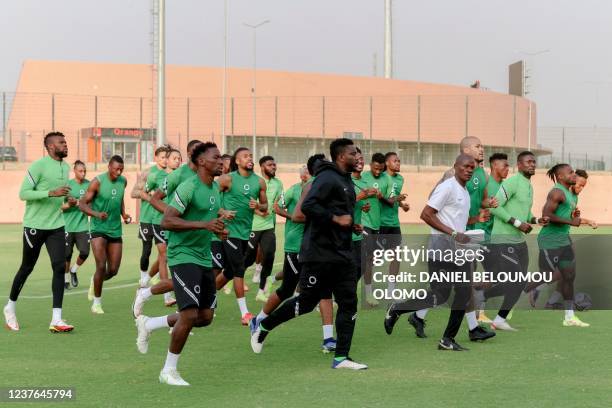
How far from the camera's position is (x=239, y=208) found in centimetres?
1203

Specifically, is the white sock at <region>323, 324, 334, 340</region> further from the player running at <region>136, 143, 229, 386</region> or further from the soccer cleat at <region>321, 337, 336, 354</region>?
the player running at <region>136, 143, 229, 386</region>

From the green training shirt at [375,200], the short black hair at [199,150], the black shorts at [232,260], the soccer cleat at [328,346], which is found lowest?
the soccer cleat at [328,346]

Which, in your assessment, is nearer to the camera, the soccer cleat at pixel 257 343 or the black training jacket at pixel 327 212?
the black training jacket at pixel 327 212

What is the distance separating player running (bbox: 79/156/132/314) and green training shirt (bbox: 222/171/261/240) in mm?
1681

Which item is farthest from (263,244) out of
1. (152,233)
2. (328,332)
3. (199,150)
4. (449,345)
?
(199,150)

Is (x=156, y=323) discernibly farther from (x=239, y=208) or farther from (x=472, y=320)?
(x=239, y=208)

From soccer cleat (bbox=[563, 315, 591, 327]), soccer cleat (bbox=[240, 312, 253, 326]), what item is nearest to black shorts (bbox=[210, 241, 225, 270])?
soccer cleat (bbox=[240, 312, 253, 326])

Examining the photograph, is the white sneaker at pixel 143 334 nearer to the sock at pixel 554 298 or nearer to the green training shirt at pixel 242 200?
the green training shirt at pixel 242 200

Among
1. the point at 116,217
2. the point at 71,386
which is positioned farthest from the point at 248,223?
the point at 71,386

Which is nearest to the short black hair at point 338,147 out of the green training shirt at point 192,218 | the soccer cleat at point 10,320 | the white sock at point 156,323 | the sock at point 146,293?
the green training shirt at point 192,218

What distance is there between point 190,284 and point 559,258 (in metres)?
5.44

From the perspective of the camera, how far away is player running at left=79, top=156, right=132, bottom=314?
496 inches

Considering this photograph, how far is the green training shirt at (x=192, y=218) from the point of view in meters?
8.05

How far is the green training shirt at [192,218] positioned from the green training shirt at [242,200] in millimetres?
3680
